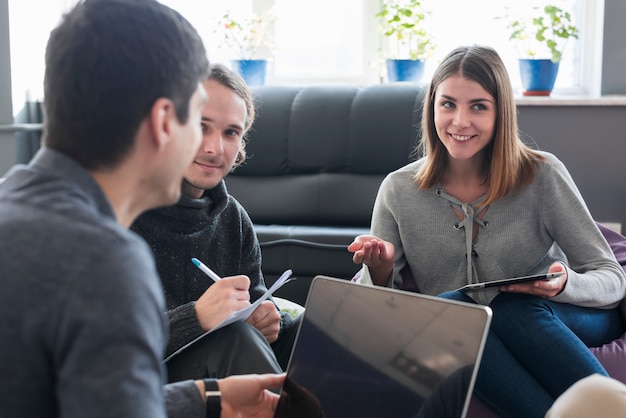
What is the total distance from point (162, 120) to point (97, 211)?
110 millimetres

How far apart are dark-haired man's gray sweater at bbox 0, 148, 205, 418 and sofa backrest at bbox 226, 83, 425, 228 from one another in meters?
2.53

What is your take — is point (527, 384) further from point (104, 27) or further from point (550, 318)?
point (104, 27)

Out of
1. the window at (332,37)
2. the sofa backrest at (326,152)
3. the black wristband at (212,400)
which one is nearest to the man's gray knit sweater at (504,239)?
the black wristband at (212,400)

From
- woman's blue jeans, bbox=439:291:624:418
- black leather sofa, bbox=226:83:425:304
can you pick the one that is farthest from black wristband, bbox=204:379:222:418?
black leather sofa, bbox=226:83:425:304

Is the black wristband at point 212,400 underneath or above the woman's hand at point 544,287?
above

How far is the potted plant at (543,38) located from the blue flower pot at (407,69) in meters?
0.42

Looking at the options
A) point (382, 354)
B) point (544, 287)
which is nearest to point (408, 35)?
point (544, 287)

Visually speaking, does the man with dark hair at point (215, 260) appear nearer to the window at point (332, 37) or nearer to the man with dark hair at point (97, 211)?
the man with dark hair at point (97, 211)

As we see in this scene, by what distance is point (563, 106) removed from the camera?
345cm

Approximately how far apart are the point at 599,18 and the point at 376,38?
3.35 ft

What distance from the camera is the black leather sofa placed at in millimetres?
3258

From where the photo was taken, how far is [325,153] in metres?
3.34

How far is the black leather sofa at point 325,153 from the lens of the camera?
3.26 metres

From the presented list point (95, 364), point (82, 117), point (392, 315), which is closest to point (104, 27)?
point (82, 117)
